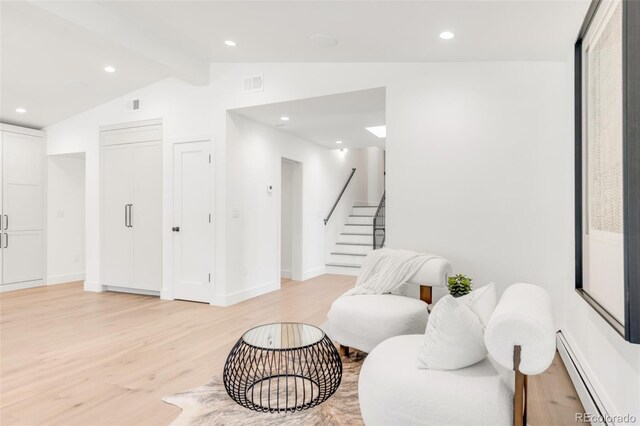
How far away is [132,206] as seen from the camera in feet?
18.7

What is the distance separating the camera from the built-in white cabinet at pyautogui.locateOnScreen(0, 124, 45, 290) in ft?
19.5

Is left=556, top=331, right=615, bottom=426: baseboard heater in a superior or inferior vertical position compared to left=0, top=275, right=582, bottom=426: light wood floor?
superior

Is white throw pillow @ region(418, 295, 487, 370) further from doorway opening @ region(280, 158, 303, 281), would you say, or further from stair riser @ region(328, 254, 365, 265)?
stair riser @ region(328, 254, 365, 265)

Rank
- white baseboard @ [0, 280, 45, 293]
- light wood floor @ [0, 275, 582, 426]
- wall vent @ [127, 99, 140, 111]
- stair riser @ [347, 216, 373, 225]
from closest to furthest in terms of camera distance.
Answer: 1. light wood floor @ [0, 275, 582, 426]
2. wall vent @ [127, 99, 140, 111]
3. white baseboard @ [0, 280, 45, 293]
4. stair riser @ [347, 216, 373, 225]

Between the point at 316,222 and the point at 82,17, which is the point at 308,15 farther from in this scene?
the point at 316,222

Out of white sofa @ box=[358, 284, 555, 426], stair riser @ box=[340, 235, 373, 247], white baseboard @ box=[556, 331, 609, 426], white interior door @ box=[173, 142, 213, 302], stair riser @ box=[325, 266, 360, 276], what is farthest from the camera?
stair riser @ box=[340, 235, 373, 247]

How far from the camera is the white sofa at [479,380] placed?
1.43 m

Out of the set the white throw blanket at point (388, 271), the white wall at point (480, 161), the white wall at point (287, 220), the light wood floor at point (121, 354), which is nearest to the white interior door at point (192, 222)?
the light wood floor at point (121, 354)

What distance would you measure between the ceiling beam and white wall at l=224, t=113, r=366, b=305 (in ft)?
2.45

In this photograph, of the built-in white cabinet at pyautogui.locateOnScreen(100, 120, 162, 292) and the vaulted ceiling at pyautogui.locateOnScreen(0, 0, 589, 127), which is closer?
the vaulted ceiling at pyautogui.locateOnScreen(0, 0, 589, 127)

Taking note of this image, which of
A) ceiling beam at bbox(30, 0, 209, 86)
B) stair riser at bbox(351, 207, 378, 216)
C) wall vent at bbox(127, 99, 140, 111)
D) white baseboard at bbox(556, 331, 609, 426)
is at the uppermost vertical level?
ceiling beam at bbox(30, 0, 209, 86)

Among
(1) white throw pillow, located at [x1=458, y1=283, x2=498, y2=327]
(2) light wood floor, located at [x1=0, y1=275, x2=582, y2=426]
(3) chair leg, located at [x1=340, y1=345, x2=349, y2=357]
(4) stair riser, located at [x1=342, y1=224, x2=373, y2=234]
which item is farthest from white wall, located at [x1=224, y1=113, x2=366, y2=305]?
(1) white throw pillow, located at [x1=458, y1=283, x2=498, y2=327]

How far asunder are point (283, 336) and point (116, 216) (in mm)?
4500

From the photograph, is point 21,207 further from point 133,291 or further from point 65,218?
point 133,291
